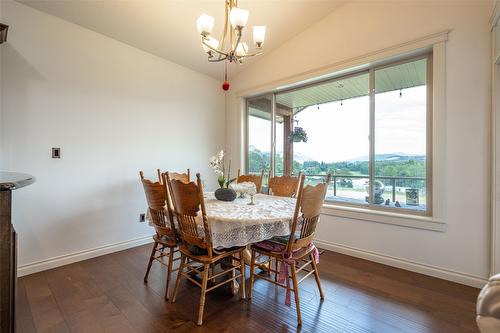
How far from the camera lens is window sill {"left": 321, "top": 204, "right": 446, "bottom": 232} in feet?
7.97

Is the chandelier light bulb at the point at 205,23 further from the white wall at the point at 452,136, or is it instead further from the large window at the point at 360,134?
the large window at the point at 360,134

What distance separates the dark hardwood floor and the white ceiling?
2750mm

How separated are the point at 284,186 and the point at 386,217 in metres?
1.19

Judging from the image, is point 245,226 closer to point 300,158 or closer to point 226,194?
point 226,194

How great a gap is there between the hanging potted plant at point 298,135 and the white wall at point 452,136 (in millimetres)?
1192

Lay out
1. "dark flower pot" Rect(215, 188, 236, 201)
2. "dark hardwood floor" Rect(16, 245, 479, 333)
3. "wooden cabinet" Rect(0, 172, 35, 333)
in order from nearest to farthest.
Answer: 1. "wooden cabinet" Rect(0, 172, 35, 333)
2. "dark hardwood floor" Rect(16, 245, 479, 333)
3. "dark flower pot" Rect(215, 188, 236, 201)

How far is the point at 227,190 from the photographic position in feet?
7.78

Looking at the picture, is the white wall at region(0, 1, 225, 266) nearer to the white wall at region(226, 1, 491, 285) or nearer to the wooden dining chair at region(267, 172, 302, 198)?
the wooden dining chair at region(267, 172, 302, 198)

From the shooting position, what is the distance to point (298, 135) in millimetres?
3770

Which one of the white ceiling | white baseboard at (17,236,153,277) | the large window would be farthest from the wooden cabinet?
the large window

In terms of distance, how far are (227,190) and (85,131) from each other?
6.21 feet

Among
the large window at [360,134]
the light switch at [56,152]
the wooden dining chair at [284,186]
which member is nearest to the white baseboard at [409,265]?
the large window at [360,134]

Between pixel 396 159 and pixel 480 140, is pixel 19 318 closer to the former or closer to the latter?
pixel 396 159

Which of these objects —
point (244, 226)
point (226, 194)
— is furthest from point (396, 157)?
point (244, 226)
